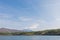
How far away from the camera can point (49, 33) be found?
132 m

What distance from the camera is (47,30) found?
134 metres

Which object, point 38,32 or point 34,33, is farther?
point 34,33

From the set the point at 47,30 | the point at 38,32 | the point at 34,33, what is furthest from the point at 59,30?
the point at 34,33

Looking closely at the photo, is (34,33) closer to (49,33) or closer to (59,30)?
(49,33)

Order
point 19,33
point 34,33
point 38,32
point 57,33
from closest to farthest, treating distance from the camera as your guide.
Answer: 1. point 57,33
2. point 38,32
3. point 34,33
4. point 19,33

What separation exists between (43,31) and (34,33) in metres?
15.8

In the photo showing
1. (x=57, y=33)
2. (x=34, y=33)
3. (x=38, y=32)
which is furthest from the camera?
(x=34, y=33)

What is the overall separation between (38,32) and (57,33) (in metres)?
19.8

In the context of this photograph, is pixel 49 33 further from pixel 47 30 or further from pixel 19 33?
pixel 19 33

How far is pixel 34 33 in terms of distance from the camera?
14700 centimetres

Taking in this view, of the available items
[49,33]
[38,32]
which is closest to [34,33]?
[38,32]

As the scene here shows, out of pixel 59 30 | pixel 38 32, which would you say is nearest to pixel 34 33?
pixel 38 32

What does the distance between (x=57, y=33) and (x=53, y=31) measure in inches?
162

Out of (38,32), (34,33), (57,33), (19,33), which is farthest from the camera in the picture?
(19,33)
